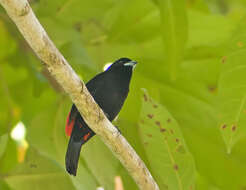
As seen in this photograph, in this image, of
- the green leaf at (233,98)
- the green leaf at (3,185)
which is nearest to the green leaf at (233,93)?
the green leaf at (233,98)

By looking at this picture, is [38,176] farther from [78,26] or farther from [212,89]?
[212,89]

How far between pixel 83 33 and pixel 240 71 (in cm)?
164

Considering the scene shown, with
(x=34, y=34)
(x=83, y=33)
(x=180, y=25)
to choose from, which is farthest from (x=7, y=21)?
(x=34, y=34)

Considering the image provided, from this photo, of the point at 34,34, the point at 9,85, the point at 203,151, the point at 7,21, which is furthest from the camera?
the point at 9,85

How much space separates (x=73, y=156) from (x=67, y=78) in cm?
102

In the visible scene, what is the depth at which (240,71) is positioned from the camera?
2914 mm

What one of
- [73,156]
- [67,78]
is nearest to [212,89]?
[73,156]

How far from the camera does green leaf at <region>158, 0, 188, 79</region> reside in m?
3.41

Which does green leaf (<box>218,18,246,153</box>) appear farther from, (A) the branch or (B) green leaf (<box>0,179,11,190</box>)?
(B) green leaf (<box>0,179,11,190</box>)

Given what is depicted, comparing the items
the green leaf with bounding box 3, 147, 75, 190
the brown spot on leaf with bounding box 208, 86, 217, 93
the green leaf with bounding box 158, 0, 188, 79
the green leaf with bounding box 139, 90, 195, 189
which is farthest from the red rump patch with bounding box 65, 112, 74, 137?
the brown spot on leaf with bounding box 208, 86, 217, 93

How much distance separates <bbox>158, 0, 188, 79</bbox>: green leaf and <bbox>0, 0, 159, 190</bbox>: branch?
3.62 feet

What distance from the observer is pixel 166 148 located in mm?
2957

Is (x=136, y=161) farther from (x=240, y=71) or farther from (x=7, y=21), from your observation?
(x=7, y=21)

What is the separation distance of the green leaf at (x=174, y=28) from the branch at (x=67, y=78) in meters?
1.10
